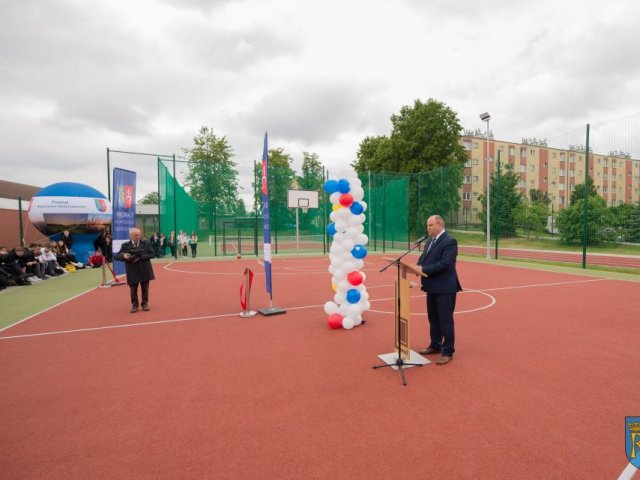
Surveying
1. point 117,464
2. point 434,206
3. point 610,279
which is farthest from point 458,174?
point 117,464

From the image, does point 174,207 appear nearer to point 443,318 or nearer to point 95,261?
point 95,261

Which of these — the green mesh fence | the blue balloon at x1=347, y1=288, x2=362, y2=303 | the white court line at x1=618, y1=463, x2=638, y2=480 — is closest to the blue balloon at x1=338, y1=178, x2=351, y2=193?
the blue balloon at x1=347, y1=288, x2=362, y2=303

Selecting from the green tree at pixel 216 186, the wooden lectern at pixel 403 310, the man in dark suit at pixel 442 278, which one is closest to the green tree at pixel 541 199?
the green tree at pixel 216 186

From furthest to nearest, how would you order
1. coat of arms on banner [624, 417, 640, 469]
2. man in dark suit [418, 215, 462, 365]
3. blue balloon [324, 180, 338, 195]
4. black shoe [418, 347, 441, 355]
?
blue balloon [324, 180, 338, 195] < black shoe [418, 347, 441, 355] < man in dark suit [418, 215, 462, 365] < coat of arms on banner [624, 417, 640, 469]

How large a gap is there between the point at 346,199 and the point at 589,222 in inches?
704

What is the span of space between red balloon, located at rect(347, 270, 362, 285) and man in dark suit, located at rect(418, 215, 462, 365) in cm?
172

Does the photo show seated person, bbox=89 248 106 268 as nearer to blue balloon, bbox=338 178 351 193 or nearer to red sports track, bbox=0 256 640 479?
red sports track, bbox=0 256 640 479

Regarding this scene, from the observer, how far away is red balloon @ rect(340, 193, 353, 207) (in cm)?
696

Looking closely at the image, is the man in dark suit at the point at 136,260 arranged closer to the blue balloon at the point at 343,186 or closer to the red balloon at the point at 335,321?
the red balloon at the point at 335,321

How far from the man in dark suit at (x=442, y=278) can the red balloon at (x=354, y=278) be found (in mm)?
1716

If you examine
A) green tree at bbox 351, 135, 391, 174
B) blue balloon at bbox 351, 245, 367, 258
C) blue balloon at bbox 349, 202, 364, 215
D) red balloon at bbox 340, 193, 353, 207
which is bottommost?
blue balloon at bbox 351, 245, 367, 258

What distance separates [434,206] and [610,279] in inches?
482

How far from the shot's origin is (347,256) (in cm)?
691

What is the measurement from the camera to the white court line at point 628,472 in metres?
2.79
